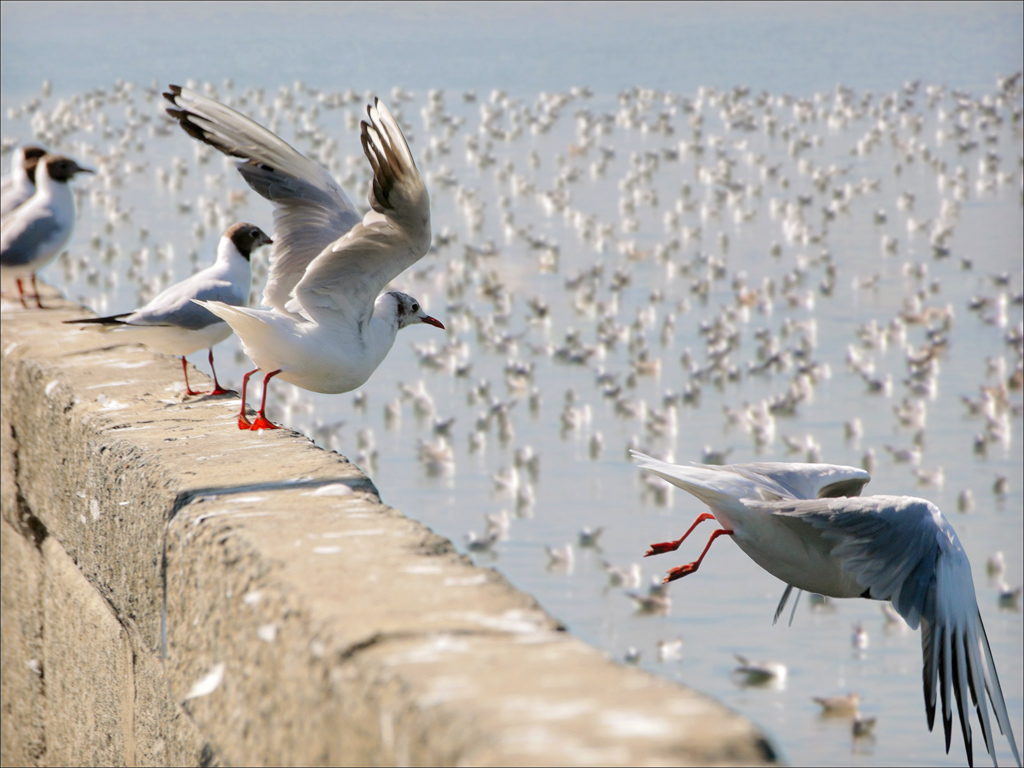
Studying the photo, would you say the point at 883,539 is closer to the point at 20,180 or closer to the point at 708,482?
the point at 708,482

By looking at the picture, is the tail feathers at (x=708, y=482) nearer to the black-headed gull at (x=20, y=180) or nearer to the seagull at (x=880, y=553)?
the seagull at (x=880, y=553)

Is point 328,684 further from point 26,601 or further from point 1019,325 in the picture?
point 1019,325

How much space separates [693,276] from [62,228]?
596 cm

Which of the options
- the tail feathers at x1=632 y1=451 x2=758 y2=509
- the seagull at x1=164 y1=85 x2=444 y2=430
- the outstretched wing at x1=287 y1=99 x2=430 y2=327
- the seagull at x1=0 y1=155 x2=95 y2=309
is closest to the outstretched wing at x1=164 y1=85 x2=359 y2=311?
the seagull at x1=164 y1=85 x2=444 y2=430

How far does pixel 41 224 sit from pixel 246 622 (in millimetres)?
4625

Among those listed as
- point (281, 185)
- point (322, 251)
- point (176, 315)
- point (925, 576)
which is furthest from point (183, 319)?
point (925, 576)

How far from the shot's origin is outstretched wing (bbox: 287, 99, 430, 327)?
118 inches

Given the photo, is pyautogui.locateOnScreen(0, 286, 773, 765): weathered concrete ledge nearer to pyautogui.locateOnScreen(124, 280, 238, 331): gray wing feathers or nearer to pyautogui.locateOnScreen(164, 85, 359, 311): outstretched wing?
pyautogui.locateOnScreen(124, 280, 238, 331): gray wing feathers

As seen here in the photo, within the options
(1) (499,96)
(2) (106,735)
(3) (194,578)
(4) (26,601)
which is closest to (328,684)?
(3) (194,578)

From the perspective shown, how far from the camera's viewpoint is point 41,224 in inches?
243

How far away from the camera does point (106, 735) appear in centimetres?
299

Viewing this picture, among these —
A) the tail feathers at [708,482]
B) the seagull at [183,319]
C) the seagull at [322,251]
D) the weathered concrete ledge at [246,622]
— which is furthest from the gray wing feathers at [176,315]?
the tail feathers at [708,482]

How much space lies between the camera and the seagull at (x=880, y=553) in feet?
9.46

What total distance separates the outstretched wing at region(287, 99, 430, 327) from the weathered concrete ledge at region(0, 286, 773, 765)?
39cm
